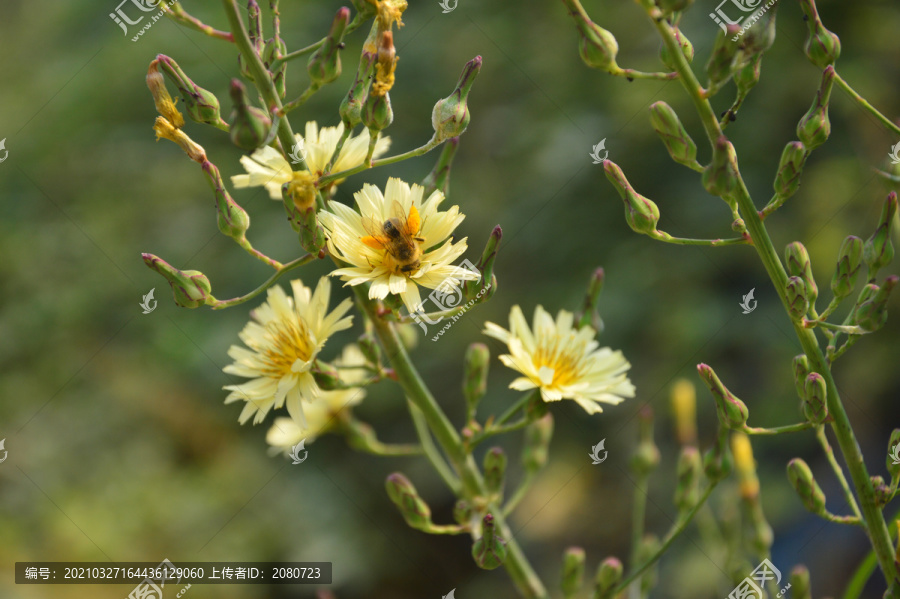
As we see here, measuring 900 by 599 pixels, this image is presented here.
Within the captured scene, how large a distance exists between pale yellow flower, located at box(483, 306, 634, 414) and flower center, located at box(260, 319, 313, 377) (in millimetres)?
391

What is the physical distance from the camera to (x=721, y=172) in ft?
3.41

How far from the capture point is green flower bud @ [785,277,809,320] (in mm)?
1094

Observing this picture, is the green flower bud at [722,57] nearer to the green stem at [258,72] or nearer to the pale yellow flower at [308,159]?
the pale yellow flower at [308,159]

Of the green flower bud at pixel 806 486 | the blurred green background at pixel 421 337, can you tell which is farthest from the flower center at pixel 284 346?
the blurred green background at pixel 421 337

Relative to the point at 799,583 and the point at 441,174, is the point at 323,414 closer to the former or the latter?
the point at 441,174

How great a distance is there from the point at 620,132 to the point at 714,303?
3.11 feet

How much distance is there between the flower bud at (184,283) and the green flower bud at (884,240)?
1.19 m

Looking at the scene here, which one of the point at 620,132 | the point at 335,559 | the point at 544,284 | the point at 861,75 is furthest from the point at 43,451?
the point at 861,75

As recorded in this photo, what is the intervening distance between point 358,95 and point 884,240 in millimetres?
951

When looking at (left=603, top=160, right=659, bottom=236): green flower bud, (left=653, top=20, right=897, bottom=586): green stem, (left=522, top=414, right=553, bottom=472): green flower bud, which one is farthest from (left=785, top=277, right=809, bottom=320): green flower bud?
(left=522, top=414, right=553, bottom=472): green flower bud

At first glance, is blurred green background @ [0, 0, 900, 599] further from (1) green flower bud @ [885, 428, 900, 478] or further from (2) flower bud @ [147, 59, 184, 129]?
(2) flower bud @ [147, 59, 184, 129]

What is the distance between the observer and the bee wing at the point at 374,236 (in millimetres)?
1317

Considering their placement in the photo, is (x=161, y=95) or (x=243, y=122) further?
(x=161, y=95)

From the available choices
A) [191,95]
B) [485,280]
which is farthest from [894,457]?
[191,95]
